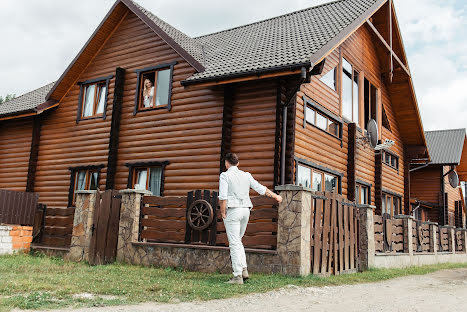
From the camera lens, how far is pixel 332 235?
9.53 meters

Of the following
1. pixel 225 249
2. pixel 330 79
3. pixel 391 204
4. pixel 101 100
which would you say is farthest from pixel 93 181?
pixel 391 204

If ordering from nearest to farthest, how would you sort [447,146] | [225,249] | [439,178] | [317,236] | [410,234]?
[317,236] < [225,249] < [410,234] < [439,178] < [447,146]

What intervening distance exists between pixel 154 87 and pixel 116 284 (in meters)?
9.25

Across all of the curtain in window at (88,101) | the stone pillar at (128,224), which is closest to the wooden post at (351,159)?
the stone pillar at (128,224)

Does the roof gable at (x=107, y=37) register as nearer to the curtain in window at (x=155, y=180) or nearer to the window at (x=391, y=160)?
the curtain in window at (x=155, y=180)

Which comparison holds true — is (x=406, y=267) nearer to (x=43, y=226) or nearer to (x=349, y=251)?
(x=349, y=251)

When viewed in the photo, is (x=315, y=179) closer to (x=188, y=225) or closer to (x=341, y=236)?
(x=341, y=236)

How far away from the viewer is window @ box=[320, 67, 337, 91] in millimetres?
14516

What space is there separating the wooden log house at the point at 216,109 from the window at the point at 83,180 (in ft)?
0.13

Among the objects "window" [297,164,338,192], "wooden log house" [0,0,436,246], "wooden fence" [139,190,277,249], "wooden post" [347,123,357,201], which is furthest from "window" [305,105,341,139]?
"wooden fence" [139,190,277,249]

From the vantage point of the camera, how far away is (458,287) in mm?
8805

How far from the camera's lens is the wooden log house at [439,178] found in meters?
27.1

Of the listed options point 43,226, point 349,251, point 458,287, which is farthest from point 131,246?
point 458,287

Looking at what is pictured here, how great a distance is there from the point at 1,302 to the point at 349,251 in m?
7.30
